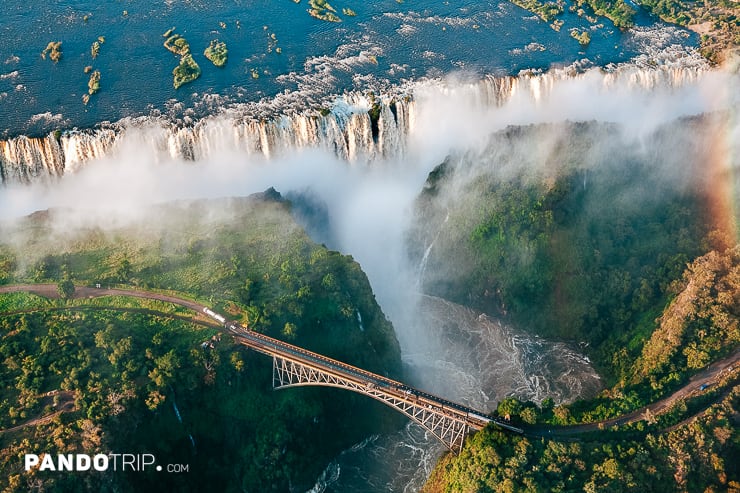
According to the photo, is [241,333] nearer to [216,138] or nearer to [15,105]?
[216,138]

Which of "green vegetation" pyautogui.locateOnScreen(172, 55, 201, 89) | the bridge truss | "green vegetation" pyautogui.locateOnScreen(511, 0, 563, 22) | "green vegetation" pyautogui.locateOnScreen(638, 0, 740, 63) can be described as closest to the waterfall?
"green vegetation" pyautogui.locateOnScreen(172, 55, 201, 89)

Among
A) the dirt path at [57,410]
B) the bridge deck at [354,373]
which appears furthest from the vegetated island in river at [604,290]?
the dirt path at [57,410]

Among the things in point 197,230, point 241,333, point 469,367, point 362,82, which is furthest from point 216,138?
point 469,367

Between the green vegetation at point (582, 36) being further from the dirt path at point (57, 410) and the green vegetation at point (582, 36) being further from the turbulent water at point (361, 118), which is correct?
the dirt path at point (57, 410)

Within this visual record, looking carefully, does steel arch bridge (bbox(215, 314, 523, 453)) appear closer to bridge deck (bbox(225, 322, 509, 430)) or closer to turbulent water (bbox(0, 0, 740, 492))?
bridge deck (bbox(225, 322, 509, 430))

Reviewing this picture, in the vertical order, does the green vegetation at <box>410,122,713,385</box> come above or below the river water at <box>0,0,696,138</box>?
below
